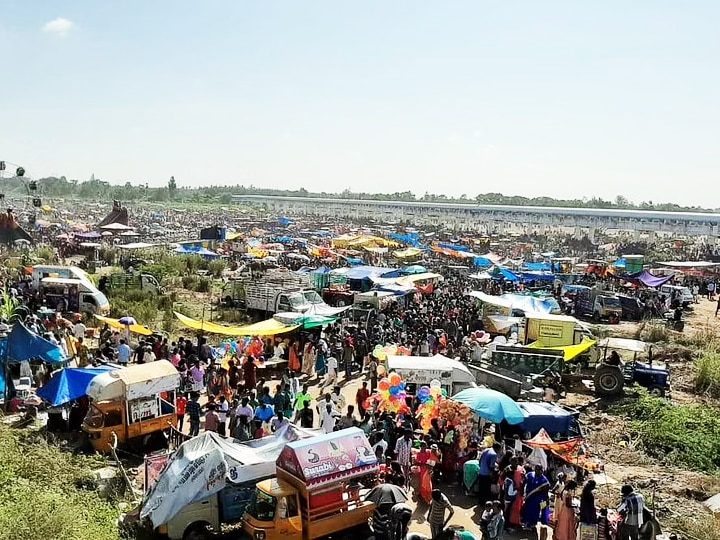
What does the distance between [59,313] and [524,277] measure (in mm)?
21536

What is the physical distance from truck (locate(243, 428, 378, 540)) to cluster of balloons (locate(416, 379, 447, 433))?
3.15m

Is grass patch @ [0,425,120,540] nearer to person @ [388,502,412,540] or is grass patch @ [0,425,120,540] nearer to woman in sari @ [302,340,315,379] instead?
person @ [388,502,412,540]

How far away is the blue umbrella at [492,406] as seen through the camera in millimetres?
10148

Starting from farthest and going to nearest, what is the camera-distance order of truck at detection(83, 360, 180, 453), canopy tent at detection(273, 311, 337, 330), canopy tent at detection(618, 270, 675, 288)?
canopy tent at detection(618, 270, 675, 288) < canopy tent at detection(273, 311, 337, 330) < truck at detection(83, 360, 180, 453)

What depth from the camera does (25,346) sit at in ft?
41.2

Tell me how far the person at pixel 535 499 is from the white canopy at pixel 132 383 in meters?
6.20

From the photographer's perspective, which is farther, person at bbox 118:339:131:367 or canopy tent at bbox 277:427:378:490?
person at bbox 118:339:131:367

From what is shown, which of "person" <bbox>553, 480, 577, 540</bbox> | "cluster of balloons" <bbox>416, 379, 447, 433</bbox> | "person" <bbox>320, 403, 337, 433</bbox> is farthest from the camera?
"cluster of balloons" <bbox>416, 379, 447, 433</bbox>

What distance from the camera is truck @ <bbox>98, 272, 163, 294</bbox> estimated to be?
24.7 m

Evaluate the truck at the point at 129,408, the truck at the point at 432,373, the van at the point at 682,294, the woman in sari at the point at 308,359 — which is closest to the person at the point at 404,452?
the truck at the point at 432,373

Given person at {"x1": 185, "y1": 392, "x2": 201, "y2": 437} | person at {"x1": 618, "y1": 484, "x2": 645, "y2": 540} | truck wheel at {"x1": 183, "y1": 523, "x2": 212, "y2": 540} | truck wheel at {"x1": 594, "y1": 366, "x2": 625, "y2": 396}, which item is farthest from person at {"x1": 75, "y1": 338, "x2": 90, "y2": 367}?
truck wheel at {"x1": 594, "y1": 366, "x2": 625, "y2": 396}

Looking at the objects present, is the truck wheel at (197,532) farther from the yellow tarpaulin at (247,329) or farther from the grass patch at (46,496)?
the yellow tarpaulin at (247,329)

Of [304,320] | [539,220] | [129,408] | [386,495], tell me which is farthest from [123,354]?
[539,220]

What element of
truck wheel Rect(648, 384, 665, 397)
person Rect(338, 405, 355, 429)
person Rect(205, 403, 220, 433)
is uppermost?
person Rect(338, 405, 355, 429)
